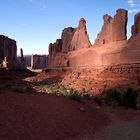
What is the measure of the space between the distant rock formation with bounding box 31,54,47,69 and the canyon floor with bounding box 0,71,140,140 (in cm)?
10888

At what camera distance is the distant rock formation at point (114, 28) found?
44906mm

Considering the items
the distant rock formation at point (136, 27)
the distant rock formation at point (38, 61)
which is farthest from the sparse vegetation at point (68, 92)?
the distant rock formation at point (38, 61)

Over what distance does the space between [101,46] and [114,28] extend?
353 centimetres

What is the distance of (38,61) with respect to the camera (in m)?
126

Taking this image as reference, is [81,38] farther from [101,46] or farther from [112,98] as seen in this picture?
[112,98]

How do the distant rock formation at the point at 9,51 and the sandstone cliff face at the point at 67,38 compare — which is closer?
the sandstone cliff face at the point at 67,38

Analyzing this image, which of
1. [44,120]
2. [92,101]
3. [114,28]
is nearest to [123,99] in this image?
[92,101]

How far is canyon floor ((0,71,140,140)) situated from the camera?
9703mm

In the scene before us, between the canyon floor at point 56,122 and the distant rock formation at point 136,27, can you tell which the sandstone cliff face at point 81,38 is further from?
the canyon floor at point 56,122

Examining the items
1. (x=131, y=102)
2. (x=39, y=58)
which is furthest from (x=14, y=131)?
(x=39, y=58)

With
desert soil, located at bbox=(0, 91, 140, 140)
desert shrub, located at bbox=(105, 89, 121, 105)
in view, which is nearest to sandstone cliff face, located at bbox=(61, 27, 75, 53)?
desert shrub, located at bbox=(105, 89, 121, 105)

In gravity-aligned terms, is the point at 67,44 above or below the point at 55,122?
above

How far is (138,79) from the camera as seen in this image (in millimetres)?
32656

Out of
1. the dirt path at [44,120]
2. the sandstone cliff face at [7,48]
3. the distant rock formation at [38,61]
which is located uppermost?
the sandstone cliff face at [7,48]
